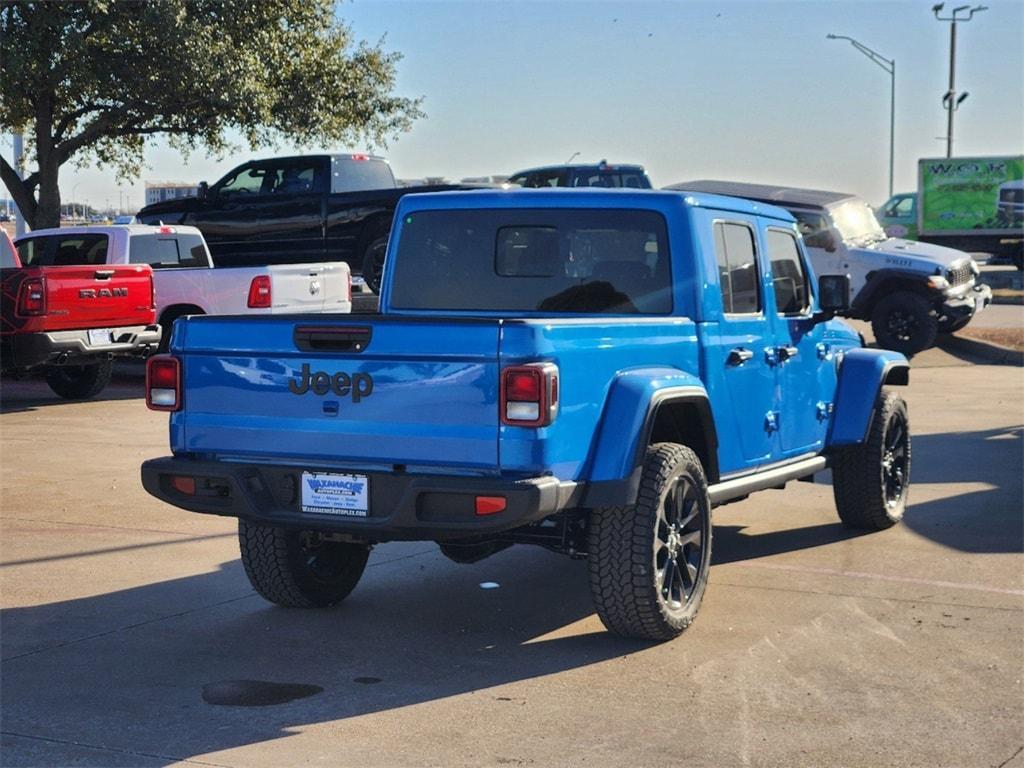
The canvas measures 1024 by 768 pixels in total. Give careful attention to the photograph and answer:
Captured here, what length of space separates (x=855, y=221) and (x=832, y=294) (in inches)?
562

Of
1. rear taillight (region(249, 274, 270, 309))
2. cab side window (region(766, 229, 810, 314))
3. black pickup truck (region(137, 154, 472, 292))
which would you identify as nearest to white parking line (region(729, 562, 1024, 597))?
cab side window (region(766, 229, 810, 314))

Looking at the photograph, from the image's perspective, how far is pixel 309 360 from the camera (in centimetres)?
616

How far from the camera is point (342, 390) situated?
20.0ft

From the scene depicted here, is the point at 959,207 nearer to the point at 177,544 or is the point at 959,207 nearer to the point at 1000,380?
the point at 1000,380

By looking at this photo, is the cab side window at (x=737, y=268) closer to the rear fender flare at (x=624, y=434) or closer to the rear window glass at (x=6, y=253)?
the rear fender flare at (x=624, y=434)

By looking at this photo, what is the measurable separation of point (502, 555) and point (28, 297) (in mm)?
8403

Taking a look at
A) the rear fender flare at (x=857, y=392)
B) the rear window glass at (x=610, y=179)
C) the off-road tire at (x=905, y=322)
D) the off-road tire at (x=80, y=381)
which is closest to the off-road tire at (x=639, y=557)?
the rear fender flare at (x=857, y=392)

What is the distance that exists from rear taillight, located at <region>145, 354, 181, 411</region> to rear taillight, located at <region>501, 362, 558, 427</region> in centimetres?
158

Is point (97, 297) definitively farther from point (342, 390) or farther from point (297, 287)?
point (342, 390)

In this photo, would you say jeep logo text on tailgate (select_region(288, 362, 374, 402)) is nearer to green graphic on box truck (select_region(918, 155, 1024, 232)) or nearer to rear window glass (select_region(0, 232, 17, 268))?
rear window glass (select_region(0, 232, 17, 268))

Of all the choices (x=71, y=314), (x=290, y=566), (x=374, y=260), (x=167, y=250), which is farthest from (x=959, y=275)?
(x=290, y=566)

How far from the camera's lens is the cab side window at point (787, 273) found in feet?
26.7

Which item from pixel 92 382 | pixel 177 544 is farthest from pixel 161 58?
pixel 177 544

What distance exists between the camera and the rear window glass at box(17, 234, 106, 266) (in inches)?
707
